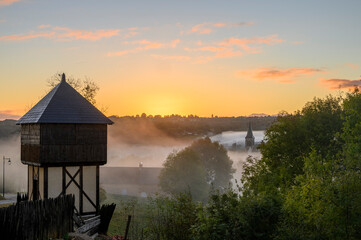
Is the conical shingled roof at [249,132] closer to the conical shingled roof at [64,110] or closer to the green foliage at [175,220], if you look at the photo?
the conical shingled roof at [64,110]

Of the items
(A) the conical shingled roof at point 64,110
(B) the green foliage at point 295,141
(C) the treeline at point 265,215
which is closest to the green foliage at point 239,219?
(C) the treeline at point 265,215

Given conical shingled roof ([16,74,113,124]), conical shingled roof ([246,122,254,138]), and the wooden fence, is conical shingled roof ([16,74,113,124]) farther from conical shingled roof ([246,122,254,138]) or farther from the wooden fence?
conical shingled roof ([246,122,254,138])

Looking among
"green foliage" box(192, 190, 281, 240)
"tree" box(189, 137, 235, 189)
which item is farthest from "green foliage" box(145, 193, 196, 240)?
"tree" box(189, 137, 235, 189)

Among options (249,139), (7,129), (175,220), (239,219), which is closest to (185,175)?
(7,129)

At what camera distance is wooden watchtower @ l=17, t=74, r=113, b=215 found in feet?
77.6

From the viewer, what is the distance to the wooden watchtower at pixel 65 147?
23.7 metres

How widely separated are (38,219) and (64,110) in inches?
322

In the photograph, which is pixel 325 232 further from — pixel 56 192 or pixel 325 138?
pixel 325 138

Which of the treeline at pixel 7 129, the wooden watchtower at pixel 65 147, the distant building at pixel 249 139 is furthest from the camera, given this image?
the distant building at pixel 249 139

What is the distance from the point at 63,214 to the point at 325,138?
22.3 metres

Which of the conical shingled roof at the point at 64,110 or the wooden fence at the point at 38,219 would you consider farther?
the conical shingled roof at the point at 64,110

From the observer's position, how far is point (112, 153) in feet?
445

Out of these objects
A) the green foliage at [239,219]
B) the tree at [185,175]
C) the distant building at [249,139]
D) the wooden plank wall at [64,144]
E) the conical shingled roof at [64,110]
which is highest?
the conical shingled roof at [64,110]

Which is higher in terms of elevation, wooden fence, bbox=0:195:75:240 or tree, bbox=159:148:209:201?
wooden fence, bbox=0:195:75:240
